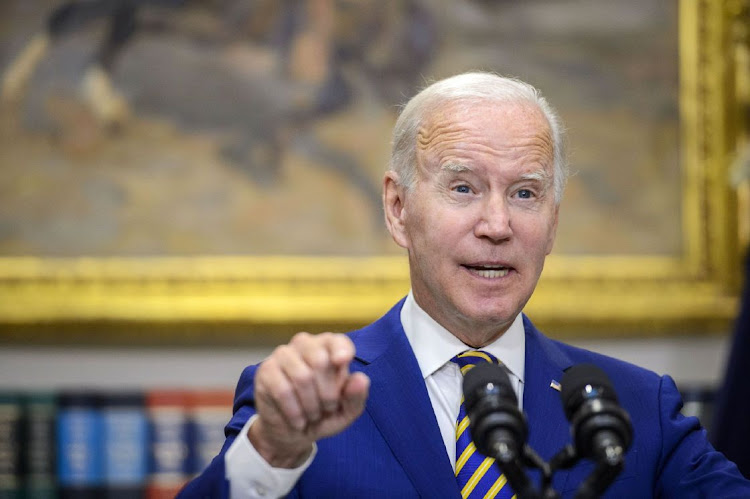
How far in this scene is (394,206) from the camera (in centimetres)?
237

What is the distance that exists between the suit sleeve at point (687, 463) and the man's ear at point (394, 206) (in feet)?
2.40

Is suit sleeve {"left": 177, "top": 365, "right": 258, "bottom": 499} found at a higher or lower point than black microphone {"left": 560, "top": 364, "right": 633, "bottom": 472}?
lower

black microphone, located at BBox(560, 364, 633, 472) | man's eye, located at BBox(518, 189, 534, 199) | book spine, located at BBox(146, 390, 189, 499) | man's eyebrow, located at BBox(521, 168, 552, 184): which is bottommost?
book spine, located at BBox(146, 390, 189, 499)

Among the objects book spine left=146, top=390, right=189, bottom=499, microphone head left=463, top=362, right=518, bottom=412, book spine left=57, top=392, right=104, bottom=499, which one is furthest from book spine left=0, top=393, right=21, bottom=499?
microphone head left=463, top=362, right=518, bottom=412

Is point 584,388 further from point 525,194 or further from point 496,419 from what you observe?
point 525,194

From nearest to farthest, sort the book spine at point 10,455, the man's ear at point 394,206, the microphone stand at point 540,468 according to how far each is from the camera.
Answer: the microphone stand at point 540,468 < the man's ear at point 394,206 < the book spine at point 10,455

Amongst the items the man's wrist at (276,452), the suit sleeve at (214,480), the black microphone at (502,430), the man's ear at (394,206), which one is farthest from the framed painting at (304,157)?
the black microphone at (502,430)

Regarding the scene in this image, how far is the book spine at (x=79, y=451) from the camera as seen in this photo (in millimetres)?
4051

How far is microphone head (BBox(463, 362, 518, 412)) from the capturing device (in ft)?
4.54

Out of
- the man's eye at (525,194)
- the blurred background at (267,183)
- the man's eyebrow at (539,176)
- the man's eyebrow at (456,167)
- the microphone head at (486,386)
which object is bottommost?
the blurred background at (267,183)

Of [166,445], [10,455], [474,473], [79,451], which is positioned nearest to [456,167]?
[474,473]

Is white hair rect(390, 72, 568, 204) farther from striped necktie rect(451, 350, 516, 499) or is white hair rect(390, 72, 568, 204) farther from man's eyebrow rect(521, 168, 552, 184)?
striped necktie rect(451, 350, 516, 499)

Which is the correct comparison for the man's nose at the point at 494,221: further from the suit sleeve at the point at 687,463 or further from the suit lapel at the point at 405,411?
the suit sleeve at the point at 687,463

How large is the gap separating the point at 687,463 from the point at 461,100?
0.96 m
